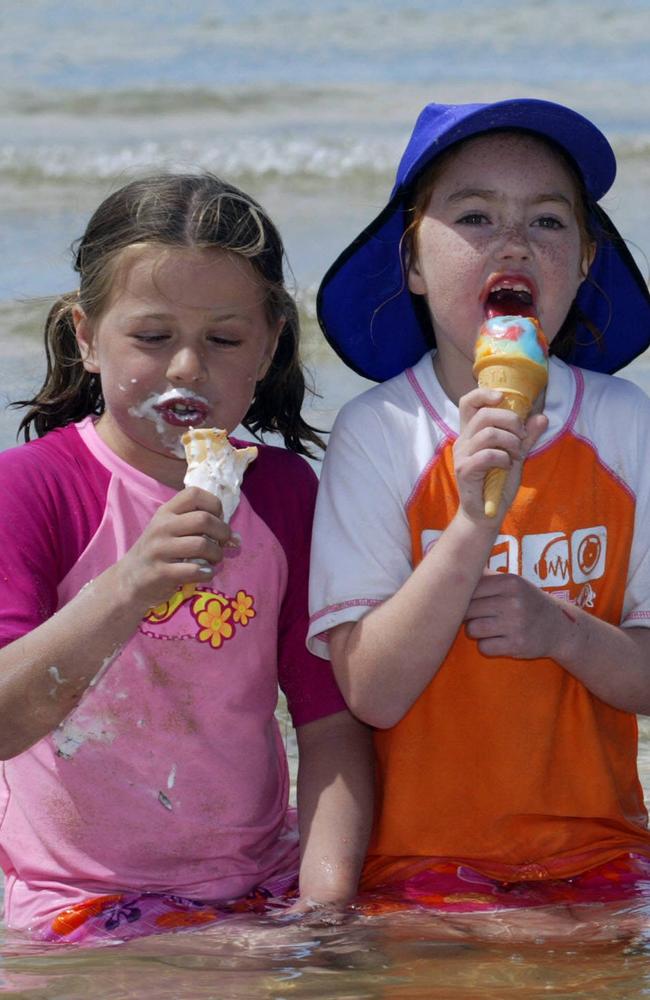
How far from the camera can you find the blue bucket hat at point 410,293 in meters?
3.66

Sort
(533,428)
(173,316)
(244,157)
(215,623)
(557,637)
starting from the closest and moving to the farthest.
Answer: (533,428) → (557,637) → (173,316) → (215,623) → (244,157)

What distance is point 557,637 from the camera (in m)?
3.40

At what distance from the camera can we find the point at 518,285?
11.4 ft

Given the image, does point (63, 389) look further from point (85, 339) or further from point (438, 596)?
Answer: point (438, 596)

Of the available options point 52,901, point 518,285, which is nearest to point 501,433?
point 518,285

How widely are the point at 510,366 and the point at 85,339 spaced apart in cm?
104

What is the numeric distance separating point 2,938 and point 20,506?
948mm

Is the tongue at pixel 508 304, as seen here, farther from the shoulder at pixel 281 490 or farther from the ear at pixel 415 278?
the shoulder at pixel 281 490

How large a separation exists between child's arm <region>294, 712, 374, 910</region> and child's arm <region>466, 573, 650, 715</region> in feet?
1.43

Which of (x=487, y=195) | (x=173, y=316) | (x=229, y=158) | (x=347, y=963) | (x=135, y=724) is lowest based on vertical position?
(x=347, y=963)

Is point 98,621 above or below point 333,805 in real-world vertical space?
above

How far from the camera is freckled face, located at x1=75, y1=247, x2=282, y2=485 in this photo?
3504 mm

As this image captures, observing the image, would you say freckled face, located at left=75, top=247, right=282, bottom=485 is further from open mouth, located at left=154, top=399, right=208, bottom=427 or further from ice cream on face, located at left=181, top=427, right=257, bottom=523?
ice cream on face, located at left=181, top=427, right=257, bottom=523

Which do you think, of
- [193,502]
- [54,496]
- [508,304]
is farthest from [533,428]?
[54,496]
